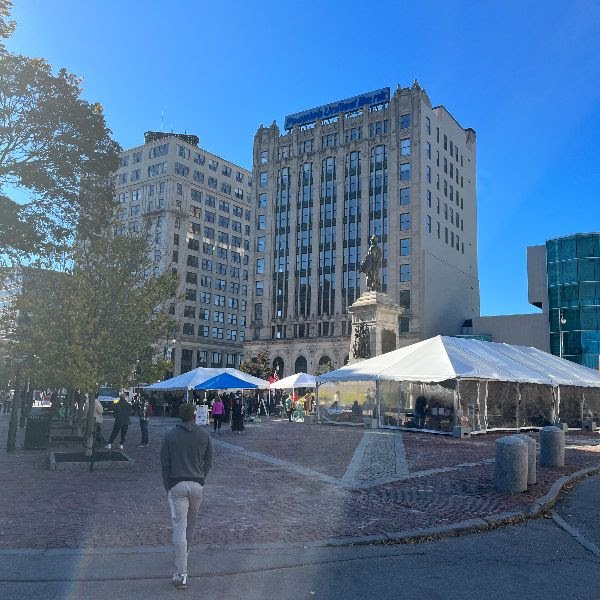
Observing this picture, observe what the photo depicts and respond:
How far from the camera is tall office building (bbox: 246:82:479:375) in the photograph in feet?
230

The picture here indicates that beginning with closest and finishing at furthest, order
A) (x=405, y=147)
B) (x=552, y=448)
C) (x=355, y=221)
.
→ (x=552, y=448), (x=405, y=147), (x=355, y=221)

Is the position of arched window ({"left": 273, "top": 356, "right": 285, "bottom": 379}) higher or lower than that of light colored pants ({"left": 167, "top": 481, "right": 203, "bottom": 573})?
higher

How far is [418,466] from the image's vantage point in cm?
1417

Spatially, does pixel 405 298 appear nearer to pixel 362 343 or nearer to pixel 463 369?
pixel 362 343

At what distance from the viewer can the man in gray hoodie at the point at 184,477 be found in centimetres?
571

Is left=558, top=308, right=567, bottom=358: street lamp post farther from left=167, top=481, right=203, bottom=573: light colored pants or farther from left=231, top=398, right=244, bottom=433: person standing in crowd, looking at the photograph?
left=167, top=481, right=203, bottom=573: light colored pants

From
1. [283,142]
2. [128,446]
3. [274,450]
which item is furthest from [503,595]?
[283,142]

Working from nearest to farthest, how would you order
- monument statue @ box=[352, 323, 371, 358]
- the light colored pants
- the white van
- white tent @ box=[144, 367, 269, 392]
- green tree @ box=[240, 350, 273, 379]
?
the light colored pants < white tent @ box=[144, 367, 269, 392] < monument statue @ box=[352, 323, 371, 358] < the white van < green tree @ box=[240, 350, 273, 379]

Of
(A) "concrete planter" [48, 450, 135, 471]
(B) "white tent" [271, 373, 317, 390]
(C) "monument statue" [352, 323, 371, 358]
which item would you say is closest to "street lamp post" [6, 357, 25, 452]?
(A) "concrete planter" [48, 450, 135, 471]

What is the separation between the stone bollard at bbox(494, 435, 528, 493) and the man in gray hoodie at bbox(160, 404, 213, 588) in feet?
21.6

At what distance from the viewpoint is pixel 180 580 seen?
18.3 ft

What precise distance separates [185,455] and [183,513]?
1.81ft

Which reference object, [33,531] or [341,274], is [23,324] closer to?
[33,531]

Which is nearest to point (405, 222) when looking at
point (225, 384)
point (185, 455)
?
point (225, 384)
